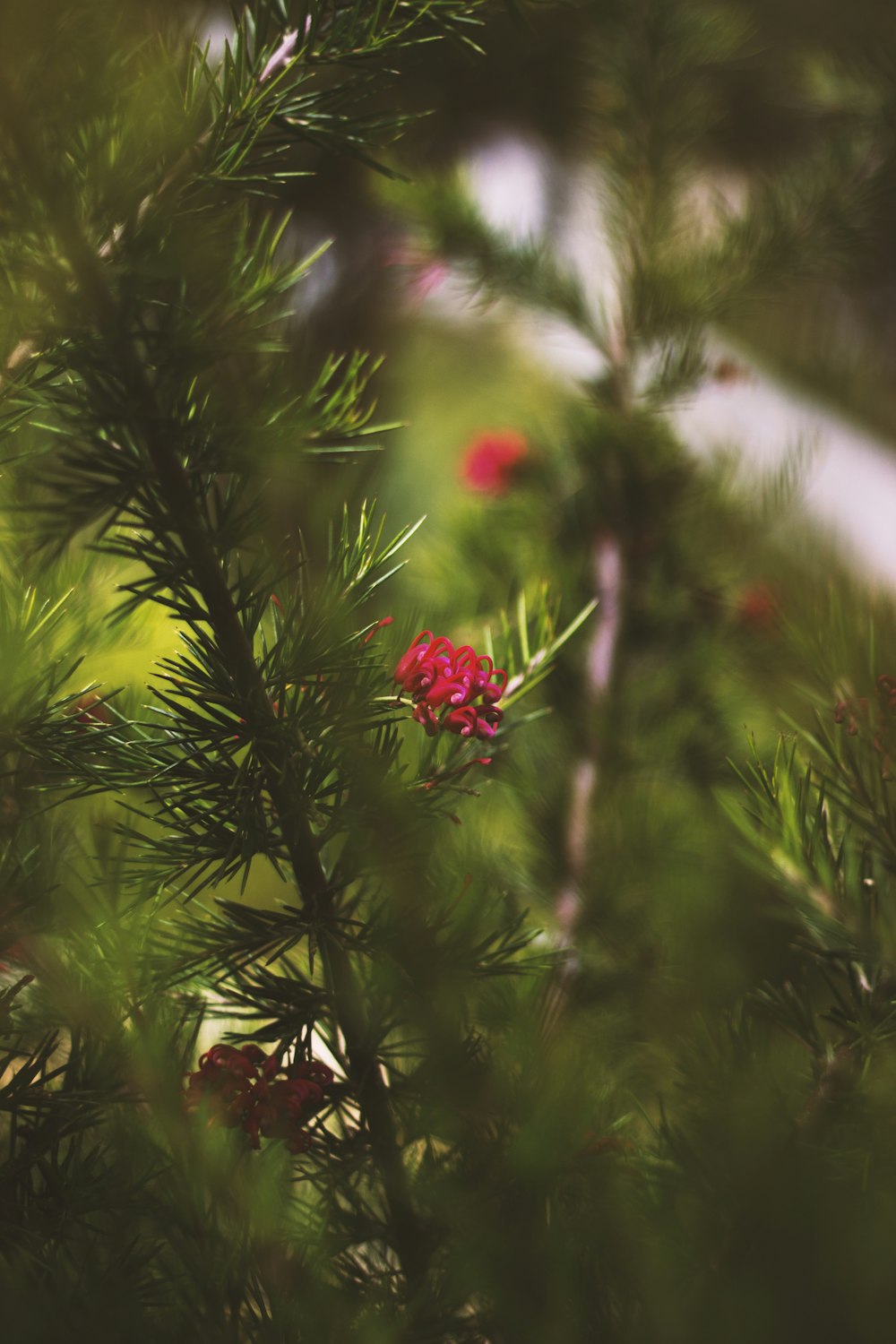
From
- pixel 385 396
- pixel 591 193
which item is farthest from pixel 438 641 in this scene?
pixel 385 396

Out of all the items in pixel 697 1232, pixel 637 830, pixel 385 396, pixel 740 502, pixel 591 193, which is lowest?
pixel 697 1232

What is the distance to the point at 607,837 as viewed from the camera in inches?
14.8

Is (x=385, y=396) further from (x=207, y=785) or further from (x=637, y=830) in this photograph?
(x=207, y=785)

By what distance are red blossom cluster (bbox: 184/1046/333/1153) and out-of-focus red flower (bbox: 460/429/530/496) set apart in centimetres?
36

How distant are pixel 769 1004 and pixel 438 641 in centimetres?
11

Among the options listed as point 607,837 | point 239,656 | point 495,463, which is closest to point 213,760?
point 239,656

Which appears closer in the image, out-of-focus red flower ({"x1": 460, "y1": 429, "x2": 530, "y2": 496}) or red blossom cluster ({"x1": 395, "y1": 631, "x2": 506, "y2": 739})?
red blossom cluster ({"x1": 395, "y1": 631, "x2": 506, "y2": 739})

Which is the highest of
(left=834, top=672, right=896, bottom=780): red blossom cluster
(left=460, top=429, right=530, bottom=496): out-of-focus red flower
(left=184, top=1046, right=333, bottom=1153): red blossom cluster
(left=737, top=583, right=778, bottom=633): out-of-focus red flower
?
(left=460, top=429, right=530, bottom=496): out-of-focus red flower

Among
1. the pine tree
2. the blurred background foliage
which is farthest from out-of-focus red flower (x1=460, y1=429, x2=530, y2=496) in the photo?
the pine tree

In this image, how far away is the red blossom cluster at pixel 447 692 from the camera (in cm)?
18

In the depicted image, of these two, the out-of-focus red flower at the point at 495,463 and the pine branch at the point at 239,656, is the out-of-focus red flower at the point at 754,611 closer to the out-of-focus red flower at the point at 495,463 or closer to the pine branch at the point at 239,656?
the out-of-focus red flower at the point at 495,463

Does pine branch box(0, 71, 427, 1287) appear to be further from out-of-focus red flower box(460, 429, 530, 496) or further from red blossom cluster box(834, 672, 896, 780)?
out-of-focus red flower box(460, 429, 530, 496)

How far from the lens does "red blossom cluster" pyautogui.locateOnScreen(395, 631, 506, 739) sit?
7.0 inches

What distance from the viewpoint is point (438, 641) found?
0.18 m
